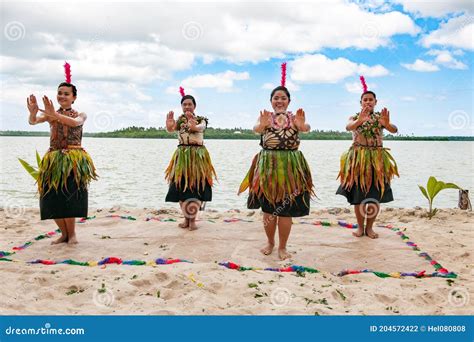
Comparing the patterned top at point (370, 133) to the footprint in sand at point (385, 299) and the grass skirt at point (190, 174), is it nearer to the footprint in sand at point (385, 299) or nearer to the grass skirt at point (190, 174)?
the grass skirt at point (190, 174)

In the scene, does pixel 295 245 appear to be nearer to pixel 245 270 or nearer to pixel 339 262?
pixel 339 262

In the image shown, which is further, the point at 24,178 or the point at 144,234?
the point at 24,178

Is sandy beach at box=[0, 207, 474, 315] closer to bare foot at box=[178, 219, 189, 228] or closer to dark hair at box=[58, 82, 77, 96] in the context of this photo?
bare foot at box=[178, 219, 189, 228]

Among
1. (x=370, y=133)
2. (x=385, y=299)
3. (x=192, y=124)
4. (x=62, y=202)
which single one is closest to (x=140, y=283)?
(x=62, y=202)

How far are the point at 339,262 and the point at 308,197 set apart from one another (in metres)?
0.66

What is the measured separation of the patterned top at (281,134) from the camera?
13.9ft

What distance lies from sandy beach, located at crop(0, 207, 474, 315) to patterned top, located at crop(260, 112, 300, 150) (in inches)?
41.5

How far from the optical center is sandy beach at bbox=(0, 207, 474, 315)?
10.1 feet

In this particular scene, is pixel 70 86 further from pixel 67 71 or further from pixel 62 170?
pixel 62 170

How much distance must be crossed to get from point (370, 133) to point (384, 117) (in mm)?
230

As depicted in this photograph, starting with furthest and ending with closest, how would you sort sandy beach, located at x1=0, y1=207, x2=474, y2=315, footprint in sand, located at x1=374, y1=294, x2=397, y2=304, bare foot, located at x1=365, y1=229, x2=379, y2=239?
bare foot, located at x1=365, y1=229, x2=379, y2=239
footprint in sand, located at x1=374, y1=294, x2=397, y2=304
sandy beach, located at x1=0, y1=207, x2=474, y2=315

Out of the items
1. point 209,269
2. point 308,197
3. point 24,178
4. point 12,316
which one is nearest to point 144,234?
point 209,269

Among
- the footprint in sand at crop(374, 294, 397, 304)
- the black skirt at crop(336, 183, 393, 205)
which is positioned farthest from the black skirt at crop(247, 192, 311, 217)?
the footprint in sand at crop(374, 294, 397, 304)

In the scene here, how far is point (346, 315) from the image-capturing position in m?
2.87
